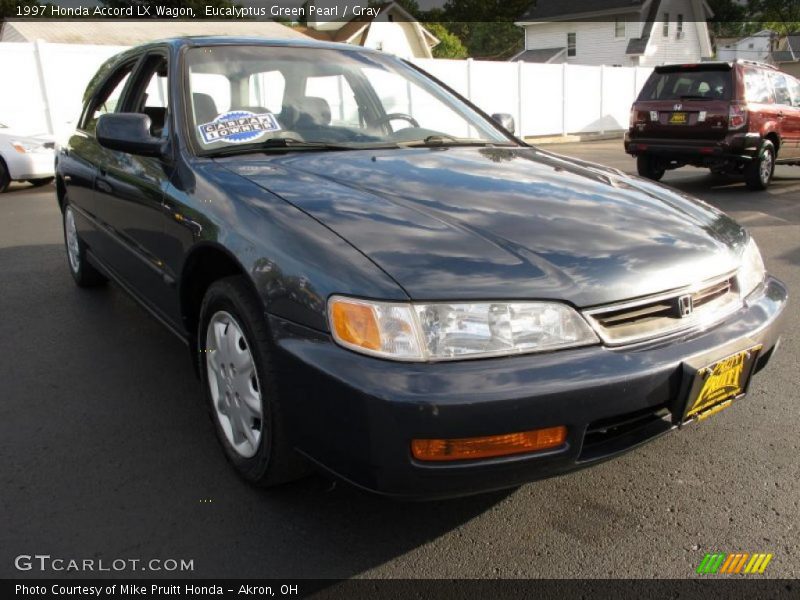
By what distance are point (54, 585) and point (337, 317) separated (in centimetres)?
113

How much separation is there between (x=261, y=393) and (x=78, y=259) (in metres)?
3.32

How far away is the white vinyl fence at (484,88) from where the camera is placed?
12719 millimetres

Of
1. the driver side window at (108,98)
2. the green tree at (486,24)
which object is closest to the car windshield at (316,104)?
the driver side window at (108,98)

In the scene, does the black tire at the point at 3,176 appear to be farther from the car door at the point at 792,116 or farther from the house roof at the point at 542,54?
the house roof at the point at 542,54

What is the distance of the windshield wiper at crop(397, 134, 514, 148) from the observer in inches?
125

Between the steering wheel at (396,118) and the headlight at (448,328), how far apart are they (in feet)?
5.90

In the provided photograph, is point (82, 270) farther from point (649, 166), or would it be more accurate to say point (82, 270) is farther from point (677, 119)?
point (649, 166)

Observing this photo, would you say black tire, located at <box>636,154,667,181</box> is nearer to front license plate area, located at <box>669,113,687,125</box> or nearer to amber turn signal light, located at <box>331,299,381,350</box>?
front license plate area, located at <box>669,113,687,125</box>

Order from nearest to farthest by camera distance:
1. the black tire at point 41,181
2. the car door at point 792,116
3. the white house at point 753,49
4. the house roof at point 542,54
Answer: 1. the car door at point 792,116
2. the black tire at point 41,181
3. the house roof at point 542,54
4. the white house at point 753,49

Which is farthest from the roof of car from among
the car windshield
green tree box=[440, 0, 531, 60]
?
green tree box=[440, 0, 531, 60]

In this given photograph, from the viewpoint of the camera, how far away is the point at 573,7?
42.3 m

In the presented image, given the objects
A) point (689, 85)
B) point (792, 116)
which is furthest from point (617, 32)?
point (689, 85)

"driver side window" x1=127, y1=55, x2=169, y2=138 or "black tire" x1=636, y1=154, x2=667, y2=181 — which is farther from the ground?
"driver side window" x1=127, y1=55, x2=169, y2=138

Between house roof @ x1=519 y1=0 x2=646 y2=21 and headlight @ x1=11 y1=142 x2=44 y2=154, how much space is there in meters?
37.9
